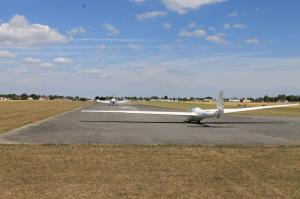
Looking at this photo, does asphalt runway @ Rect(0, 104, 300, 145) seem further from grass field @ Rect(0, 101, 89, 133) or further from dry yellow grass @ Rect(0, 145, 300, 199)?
dry yellow grass @ Rect(0, 145, 300, 199)

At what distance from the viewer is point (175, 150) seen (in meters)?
19.1

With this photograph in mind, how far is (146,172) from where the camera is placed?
13.5 meters

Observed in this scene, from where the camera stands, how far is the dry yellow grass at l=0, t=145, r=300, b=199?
10781mm

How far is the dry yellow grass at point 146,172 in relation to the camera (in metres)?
10.8

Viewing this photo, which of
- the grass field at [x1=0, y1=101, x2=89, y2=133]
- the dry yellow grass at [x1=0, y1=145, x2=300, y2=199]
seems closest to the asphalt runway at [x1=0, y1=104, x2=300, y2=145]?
the grass field at [x1=0, y1=101, x2=89, y2=133]

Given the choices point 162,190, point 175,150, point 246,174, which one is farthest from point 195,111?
point 162,190

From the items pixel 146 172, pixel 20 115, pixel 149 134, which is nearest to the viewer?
pixel 146 172

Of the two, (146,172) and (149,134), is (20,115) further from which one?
(146,172)

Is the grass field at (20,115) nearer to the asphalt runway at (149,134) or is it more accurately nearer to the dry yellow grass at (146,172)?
the asphalt runway at (149,134)

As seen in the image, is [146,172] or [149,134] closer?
[146,172]

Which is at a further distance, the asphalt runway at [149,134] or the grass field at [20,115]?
the grass field at [20,115]

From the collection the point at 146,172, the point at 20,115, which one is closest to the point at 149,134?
the point at 146,172

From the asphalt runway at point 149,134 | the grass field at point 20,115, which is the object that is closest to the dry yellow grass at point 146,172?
the asphalt runway at point 149,134

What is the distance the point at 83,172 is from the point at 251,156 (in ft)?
23.9
